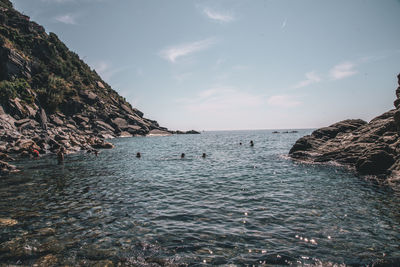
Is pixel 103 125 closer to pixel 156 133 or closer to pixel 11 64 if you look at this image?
pixel 156 133

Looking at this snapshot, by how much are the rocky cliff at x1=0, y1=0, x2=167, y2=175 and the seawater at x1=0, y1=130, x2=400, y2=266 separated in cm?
3030

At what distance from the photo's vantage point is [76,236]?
805 centimetres

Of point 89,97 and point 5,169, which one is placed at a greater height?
point 89,97

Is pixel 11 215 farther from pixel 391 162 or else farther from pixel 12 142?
pixel 12 142

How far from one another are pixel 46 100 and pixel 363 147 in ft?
320

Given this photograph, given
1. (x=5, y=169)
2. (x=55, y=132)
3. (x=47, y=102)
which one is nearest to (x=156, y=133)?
(x=47, y=102)

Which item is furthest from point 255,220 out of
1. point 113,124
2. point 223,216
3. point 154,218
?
point 113,124

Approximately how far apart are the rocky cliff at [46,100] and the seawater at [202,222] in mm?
30298

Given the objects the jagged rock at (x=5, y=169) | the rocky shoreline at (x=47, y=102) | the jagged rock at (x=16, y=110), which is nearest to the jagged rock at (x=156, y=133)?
the rocky shoreline at (x=47, y=102)

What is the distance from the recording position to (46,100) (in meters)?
78.6

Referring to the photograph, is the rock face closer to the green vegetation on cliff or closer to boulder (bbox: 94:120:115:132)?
the green vegetation on cliff

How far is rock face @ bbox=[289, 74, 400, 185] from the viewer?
18.6 metres

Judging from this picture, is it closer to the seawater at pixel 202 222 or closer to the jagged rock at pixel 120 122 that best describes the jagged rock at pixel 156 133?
the jagged rock at pixel 120 122

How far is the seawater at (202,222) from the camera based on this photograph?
6.79 m
